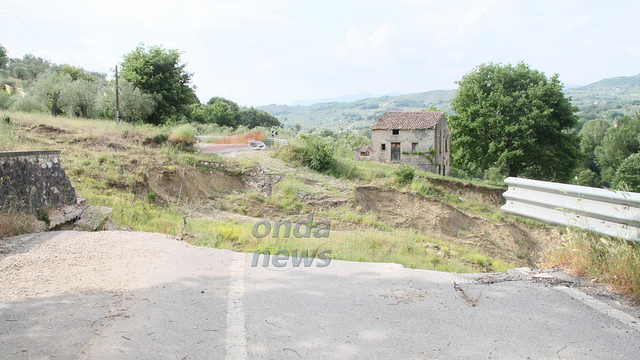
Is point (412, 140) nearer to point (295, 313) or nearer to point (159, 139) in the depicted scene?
point (159, 139)

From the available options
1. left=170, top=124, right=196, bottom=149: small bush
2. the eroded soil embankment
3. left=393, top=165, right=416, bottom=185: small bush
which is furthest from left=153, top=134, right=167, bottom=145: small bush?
left=393, top=165, right=416, bottom=185: small bush

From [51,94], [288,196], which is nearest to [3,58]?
[51,94]

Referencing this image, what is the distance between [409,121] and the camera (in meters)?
48.7

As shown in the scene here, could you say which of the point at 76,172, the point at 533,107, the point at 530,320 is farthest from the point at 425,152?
the point at 530,320

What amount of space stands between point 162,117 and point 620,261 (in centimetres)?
4092

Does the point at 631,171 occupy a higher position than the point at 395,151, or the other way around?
the point at 395,151

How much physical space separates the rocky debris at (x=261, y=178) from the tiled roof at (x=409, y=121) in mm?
27472

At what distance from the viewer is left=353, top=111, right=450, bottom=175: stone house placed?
4694 centimetres

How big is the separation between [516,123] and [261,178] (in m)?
29.1

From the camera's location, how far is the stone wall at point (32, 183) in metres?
7.43

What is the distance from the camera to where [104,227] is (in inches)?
348

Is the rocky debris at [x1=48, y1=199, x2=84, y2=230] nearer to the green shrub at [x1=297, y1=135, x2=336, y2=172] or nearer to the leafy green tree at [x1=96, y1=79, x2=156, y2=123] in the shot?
the green shrub at [x1=297, y1=135, x2=336, y2=172]

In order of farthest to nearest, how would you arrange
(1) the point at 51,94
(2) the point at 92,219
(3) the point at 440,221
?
(1) the point at 51,94 < (3) the point at 440,221 < (2) the point at 92,219

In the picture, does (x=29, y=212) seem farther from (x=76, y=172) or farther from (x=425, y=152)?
(x=425, y=152)
